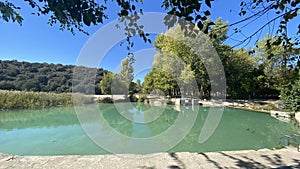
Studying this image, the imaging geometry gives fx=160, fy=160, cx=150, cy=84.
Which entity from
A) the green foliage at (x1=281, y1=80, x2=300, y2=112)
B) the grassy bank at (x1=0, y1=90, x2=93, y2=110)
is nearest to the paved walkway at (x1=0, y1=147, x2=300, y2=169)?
the green foliage at (x1=281, y1=80, x2=300, y2=112)

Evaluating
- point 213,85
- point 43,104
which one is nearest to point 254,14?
point 43,104

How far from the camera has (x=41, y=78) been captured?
82.4 ft

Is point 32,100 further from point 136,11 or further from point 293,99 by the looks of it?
point 293,99

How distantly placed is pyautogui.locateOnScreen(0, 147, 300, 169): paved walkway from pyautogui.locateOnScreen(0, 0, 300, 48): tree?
1899 mm

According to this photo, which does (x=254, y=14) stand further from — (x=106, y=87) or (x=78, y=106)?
(x=106, y=87)

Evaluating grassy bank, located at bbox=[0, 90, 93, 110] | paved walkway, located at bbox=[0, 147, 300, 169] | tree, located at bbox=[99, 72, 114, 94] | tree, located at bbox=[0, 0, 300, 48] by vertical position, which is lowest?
paved walkway, located at bbox=[0, 147, 300, 169]

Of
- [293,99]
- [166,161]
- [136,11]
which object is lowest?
[166,161]

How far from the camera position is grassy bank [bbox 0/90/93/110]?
11.6 metres

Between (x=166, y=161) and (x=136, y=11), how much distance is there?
2.29 m

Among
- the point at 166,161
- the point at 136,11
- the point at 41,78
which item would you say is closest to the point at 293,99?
the point at 166,161

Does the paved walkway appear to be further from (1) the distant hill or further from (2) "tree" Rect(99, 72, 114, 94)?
(2) "tree" Rect(99, 72, 114, 94)

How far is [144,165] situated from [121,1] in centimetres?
226

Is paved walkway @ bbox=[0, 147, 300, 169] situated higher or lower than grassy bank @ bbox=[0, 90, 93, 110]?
lower

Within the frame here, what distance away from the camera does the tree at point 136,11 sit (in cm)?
100
